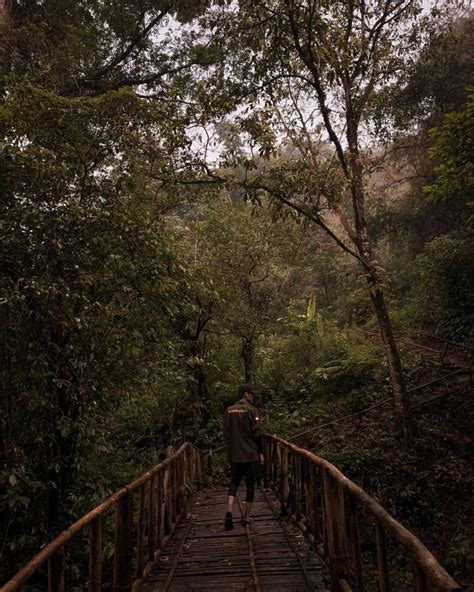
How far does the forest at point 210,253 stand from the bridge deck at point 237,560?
1330 millimetres

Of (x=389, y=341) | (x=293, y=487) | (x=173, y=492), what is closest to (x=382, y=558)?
(x=293, y=487)

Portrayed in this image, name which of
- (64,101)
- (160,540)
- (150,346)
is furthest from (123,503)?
(64,101)

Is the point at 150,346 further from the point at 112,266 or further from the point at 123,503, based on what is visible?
the point at 123,503

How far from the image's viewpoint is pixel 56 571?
2.47 metres

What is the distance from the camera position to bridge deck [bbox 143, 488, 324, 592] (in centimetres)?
396

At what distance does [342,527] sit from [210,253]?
34.2 feet

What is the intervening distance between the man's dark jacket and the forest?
3.72 feet

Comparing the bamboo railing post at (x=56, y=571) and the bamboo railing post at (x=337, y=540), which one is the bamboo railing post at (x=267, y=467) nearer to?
the bamboo railing post at (x=337, y=540)

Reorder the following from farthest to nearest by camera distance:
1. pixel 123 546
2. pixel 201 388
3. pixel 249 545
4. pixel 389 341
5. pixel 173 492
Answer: pixel 201 388 < pixel 389 341 < pixel 173 492 < pixel 249 545 < pixel 123 546

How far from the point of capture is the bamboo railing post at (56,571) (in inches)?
96.0

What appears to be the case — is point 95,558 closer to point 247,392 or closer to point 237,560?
point 237,560

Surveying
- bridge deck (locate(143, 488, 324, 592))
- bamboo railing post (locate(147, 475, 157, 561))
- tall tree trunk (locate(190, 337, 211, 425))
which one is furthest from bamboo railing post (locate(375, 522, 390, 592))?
tall tree trunk (locate(190, 337, 211, 425))

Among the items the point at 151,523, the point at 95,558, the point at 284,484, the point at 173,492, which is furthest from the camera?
the point at 284,484

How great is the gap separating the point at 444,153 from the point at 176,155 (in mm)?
5353
